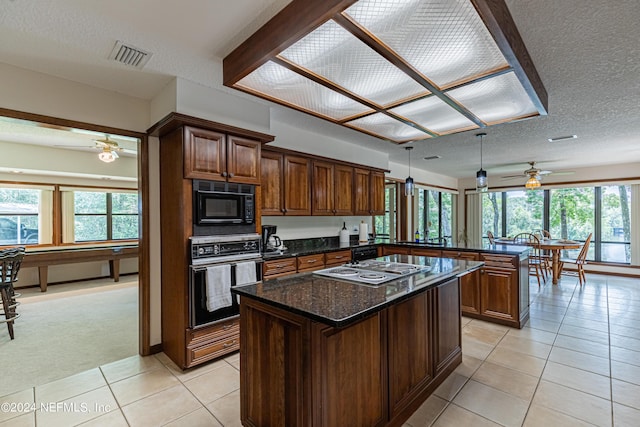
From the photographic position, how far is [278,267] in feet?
11.0

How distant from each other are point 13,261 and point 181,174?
2791mm

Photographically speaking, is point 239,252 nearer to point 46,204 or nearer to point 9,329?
point 9,329

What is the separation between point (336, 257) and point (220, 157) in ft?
6.71

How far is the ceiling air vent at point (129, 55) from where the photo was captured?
82.3 inches

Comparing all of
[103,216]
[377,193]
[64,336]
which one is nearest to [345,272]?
[377,193]

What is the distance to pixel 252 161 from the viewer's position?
10.0ft

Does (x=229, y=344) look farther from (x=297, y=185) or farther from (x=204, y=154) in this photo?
(x=297, y=185)

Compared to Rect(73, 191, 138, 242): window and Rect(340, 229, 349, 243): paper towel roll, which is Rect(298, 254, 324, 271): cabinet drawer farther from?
Rect(73, 191, 138, 242): window

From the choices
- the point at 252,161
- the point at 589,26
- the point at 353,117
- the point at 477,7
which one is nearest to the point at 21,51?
the point at 252,161

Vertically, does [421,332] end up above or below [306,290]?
below

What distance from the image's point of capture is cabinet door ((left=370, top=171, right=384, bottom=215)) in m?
5.16

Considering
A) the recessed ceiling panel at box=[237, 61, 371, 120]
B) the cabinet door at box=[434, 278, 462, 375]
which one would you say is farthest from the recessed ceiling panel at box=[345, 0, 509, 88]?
the cabinet door at box=[434, 278, 462, 375]

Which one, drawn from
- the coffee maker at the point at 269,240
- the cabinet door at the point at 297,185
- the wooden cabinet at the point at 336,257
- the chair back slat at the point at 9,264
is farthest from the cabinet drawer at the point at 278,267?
the chair back slat at the point at 9,264

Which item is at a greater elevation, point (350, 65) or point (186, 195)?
point (350, 65)
